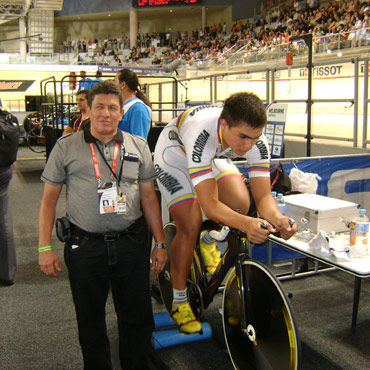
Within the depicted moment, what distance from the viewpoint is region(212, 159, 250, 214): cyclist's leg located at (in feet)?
9.29

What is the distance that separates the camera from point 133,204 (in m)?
2.29

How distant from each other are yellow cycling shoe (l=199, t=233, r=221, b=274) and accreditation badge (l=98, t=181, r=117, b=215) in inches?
41.2

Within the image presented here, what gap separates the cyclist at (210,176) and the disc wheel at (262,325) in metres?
0.26

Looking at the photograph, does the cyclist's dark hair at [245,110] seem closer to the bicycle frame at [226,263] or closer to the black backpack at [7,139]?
the bicycle frame at [226,263]

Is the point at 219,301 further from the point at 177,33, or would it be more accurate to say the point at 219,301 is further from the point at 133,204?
the point at 177,33

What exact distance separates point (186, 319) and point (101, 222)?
1037 millimetres

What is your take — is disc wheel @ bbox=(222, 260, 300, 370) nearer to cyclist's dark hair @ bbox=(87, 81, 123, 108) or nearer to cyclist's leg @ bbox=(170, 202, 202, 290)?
cyclist's leg @ bbox=(170, 202, 202, 290)

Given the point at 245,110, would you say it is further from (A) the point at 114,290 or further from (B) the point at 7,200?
(B) the point at 7,200

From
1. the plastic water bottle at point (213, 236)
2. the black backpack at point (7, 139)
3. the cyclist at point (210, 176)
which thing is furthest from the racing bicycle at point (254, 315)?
the black backpack at point (7, 139)

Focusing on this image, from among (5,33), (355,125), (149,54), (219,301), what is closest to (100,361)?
(219,301)

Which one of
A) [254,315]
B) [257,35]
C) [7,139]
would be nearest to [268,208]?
[254,315]

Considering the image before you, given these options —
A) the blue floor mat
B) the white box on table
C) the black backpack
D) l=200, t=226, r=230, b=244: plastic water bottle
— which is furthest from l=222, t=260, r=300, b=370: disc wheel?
the black backpack

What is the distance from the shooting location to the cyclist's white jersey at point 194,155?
7.87ft

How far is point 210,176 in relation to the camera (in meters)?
2.37
